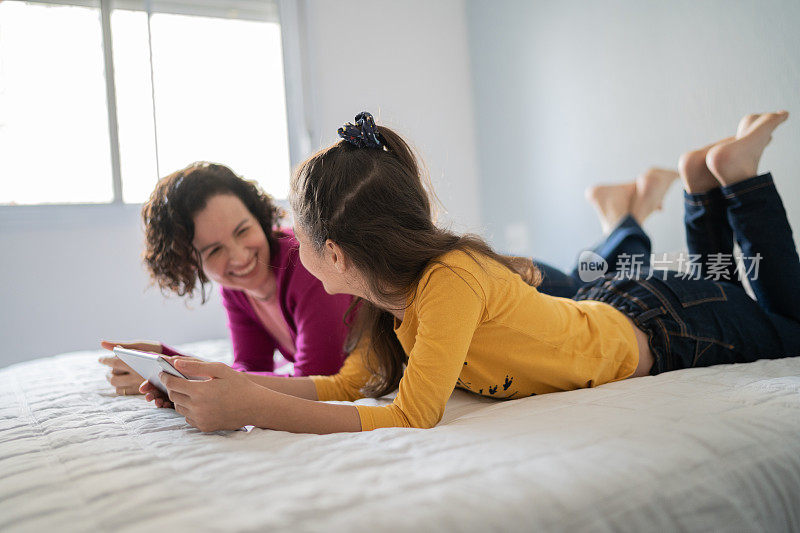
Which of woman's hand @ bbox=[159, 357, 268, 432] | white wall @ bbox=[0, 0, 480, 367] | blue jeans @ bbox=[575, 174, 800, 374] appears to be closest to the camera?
woman's hand @ bbox=[159, 357, 268, 432]

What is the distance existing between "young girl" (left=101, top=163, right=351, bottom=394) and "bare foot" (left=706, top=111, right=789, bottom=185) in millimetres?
790

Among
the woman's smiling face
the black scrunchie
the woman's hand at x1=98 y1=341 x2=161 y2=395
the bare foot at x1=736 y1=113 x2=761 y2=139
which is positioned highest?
the bare foot at x1=736 y1=113 x2=761 y2=139

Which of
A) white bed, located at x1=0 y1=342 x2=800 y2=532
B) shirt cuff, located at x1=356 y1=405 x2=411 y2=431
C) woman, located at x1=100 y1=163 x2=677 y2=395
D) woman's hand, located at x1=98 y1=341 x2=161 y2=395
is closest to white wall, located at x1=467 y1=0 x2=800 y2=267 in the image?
white bed, located at x1=0 y1=342 x2=800 y2=532

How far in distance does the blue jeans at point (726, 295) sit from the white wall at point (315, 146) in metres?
1.02

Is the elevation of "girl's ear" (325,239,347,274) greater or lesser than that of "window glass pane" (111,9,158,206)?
lesser

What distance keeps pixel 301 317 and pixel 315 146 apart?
5.28ft

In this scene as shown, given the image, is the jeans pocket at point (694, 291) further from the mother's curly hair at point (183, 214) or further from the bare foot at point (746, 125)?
the mother's curly hair at point (183, 214)

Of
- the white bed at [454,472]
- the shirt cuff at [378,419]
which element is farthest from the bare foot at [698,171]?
the shirt cuff at [378,419]

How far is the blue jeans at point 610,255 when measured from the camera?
1490 mm

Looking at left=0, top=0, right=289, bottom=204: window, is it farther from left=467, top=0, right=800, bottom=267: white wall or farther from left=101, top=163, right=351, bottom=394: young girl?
left=101, top=163, right=351, bottom=394: young girl

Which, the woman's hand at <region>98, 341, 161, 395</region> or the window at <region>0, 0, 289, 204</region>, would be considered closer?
the woman's hand at <region>98, 341, 161, 395</region>

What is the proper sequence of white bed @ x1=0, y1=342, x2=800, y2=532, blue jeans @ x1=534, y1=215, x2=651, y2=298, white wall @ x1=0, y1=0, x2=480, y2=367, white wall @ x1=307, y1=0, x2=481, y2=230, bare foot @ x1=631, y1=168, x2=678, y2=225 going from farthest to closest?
white wall @ x1=307, y1=0, x2=481, y2=230
white wall @ x1=0, y1=0, x2=480, y2=367
bare foot @ x1=631, y1=168, x2=678, y2=225
blue jeans @ x1=534, y1=215, x2=651, y2=298
white bed @ x1=0, y1=342, x2=800, y2=532

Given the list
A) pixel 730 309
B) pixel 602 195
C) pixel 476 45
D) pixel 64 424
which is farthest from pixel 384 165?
pixel 476 45

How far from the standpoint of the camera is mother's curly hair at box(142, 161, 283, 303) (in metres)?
1.20
